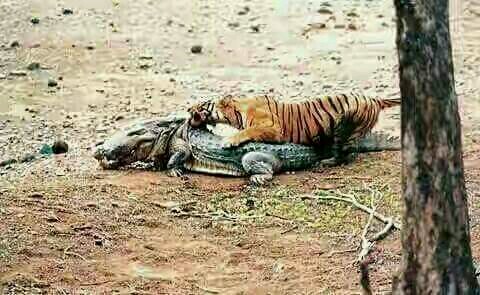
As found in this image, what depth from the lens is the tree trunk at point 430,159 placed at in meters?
3.67

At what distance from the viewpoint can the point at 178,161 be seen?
7.35 m

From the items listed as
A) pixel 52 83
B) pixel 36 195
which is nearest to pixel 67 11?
pixel 52 83

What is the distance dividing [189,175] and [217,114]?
0.58 m

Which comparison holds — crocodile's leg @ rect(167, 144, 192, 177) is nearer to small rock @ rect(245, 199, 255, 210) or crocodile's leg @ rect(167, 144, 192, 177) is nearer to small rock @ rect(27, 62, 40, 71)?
small rock @ rect(245, 199, 255, 210)

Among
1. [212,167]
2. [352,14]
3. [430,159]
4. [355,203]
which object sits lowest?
[352,14]

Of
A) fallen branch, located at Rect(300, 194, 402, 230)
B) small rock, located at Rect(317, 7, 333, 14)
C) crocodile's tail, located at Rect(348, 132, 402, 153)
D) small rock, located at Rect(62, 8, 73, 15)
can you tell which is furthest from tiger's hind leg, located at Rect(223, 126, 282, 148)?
small rock, located at Rect(62, 8, 73, 15)

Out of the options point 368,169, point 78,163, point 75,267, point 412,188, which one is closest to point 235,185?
point 368,169

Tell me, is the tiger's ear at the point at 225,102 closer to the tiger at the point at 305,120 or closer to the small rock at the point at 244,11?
the tiger at the point at 305,120

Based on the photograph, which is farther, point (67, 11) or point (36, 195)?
point (67, 11)

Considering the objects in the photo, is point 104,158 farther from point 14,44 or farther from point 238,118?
point 14,44

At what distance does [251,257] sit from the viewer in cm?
548

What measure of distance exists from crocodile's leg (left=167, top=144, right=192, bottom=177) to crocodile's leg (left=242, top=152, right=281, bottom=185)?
1.50ft

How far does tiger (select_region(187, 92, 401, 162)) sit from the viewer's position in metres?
7.35

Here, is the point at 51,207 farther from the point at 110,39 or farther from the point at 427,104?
the point at 110,39
